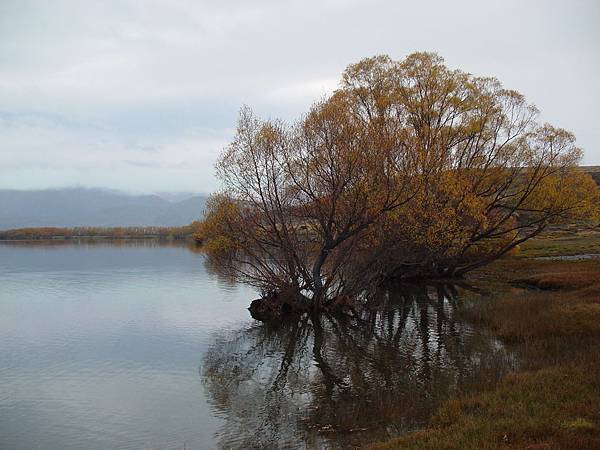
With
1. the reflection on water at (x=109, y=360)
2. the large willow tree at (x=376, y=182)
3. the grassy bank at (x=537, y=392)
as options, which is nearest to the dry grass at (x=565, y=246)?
the large willow tree at (x=376, y=182)

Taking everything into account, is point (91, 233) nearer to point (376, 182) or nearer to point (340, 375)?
point (376, 182)

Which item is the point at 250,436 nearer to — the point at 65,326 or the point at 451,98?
the point at 65,326

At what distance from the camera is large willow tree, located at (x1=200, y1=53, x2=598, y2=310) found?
30.4m

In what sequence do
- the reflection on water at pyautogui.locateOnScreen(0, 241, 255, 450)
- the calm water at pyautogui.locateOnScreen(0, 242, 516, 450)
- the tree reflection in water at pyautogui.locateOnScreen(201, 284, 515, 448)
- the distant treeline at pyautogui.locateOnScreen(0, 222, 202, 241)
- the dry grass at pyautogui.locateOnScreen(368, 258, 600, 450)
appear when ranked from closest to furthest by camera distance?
1. the dry grass at pyautogui.locateOnScreen(368, 258, 600, 450)
2. the tree reflection in water at pyautogui.locateOnScreen(201, 284, 515, 448)
3. the calm water at pyautogui.locateOnScreen(0, 242, 516, 450)
4. the reflection on water at pyautogui.locateOnScreen(0, 241, 255, 450)
5. the distant treeline at pyautogui.locateOnScreen(0, 222, 202, 241)

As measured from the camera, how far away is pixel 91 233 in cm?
16662

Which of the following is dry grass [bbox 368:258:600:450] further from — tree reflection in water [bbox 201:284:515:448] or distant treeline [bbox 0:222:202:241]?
distant treeline [bbox 0:222:202:241]

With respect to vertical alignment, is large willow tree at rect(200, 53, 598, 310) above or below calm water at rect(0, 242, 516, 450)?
above

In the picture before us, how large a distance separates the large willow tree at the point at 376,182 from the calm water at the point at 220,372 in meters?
4.30

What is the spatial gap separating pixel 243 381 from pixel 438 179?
22451 mm

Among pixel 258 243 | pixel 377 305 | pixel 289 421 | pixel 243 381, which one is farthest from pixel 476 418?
pixel 377 305

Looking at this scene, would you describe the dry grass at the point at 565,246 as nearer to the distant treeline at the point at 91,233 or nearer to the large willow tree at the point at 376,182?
the large willow tree at the point at 376,182

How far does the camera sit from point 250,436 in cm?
1417

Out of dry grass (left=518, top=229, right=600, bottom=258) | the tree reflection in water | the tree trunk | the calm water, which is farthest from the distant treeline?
the tree reflection in water

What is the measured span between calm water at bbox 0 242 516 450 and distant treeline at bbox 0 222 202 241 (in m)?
119
